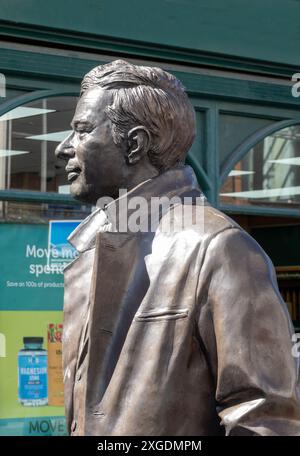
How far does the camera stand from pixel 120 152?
2867mm

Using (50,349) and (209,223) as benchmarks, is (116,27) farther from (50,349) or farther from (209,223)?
(209,223)

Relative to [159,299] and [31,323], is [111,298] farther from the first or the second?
[31,323]

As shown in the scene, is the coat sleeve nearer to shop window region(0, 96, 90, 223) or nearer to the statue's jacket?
the statue's jacket

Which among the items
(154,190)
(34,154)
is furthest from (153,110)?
(34,154)

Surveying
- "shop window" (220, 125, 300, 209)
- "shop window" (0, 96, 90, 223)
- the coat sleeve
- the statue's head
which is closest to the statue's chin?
the statue's head

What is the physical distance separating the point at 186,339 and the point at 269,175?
5.81 metres

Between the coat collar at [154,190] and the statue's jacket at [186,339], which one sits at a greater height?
the coat collar at [154,190]

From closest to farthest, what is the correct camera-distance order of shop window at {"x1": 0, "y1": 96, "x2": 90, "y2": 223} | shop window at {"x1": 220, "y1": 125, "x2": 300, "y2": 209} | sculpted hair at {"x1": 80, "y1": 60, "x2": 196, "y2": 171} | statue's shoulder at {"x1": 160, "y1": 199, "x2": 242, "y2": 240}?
statue's shoulder at {"x1": 160, "y1": 199, "x2": 242, "y2": 240}
sculpted hair at {"x1": 80, "y1": 60, "x2": 196, "y2": 171}
shop window at {"x1": 0, "y1": 96, "x2": 90, "y2": 223}
shop window at {"x1": 220, "y1": 125, "x2": 300, "y2": 209}

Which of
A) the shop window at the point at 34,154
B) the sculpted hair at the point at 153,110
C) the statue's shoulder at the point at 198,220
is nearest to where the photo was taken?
the statue's shoulder at the point at 198,220

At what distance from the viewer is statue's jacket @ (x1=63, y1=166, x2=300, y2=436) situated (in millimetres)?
2527

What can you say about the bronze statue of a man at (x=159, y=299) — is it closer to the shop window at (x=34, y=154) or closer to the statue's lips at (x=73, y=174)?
the statue's lips at (x=73, y=174)

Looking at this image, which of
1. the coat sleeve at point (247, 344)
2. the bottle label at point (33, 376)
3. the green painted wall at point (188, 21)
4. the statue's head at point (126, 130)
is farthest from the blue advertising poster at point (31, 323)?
the coat sleeve at point (247, 344)

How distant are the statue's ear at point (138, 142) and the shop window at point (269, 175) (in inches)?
204

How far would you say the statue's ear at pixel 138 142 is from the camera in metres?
2.83
